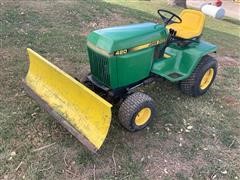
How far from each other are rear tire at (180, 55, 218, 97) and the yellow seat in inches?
16.6

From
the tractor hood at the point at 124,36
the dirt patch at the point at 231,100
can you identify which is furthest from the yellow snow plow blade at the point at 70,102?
the dirt patch at the point at 231,100

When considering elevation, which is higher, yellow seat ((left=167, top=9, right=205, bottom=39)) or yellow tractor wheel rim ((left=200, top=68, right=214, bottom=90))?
yellow seat ((left=167, top=9, right=205, bottom=39))

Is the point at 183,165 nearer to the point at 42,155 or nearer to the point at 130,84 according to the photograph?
the point at 130,84

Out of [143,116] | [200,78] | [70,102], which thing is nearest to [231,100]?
[200,78]

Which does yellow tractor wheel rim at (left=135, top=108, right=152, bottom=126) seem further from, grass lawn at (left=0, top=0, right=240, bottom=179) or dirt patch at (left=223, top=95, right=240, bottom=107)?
dirt patch at (left=223, top=95, right=240, bottom=107)

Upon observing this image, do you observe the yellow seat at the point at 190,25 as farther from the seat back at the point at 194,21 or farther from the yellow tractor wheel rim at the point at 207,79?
the yellow tractor wheel rim at the point at 207,79

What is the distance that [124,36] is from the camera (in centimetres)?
371

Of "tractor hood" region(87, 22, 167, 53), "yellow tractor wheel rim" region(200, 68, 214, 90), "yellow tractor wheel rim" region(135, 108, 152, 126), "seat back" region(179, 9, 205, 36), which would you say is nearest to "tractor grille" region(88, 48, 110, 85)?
"tractor hood" region(87, 22, 167, 53)

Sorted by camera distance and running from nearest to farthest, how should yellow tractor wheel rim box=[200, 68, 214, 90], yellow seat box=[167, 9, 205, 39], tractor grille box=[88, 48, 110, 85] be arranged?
tractor grille box=[88, 48, 110, 85] → yellow seat box=[167, 9, 205, 39] → yellow tractor wheel rim box=[200, 68, 214, 90]

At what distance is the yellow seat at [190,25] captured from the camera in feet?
14.9

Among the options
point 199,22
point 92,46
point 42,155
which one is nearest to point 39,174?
point 42,155

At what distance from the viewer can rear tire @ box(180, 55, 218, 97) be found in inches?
179

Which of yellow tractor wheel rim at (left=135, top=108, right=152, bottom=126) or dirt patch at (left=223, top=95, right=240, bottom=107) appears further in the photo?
dirt patch at (left=223, top=95, right=240, bottom=107)

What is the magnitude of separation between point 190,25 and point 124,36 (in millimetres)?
1449
